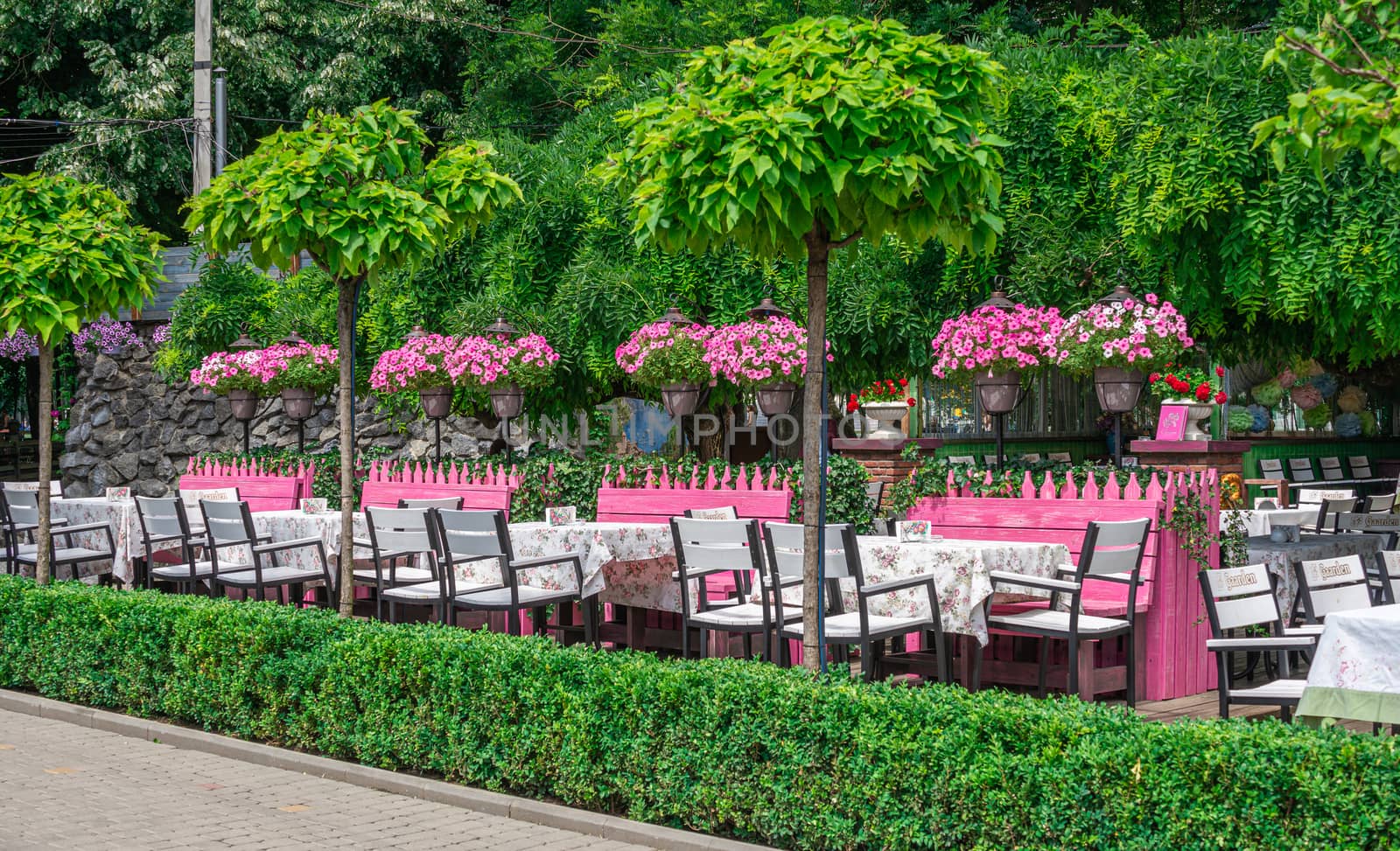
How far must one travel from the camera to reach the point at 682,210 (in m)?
5.29

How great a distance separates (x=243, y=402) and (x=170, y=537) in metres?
4.94

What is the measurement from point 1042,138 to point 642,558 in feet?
15.3

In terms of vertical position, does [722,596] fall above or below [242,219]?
below

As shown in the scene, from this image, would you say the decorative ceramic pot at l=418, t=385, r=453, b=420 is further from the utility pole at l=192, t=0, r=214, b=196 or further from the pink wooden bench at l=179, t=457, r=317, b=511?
the utility pole at l=192, t=0, r=214, b=196

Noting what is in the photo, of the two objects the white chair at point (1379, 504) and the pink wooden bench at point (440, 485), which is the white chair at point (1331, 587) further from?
the white chair at point (1379, 504)

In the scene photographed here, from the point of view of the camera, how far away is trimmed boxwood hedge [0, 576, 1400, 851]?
4219 millimetres

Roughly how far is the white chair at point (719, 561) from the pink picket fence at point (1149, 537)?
1389mm

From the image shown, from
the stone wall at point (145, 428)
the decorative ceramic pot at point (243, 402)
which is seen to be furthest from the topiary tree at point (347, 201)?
the stone wall at point (145, 428)

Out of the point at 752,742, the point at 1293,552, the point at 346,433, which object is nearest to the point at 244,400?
the point at 346,433

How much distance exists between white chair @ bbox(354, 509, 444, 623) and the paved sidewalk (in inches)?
69.1

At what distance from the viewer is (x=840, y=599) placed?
7410 mm

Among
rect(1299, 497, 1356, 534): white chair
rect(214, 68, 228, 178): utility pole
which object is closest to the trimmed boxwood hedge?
Answer: rect(1299, 497, 1356, 534): white chair

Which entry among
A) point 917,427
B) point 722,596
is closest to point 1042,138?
point 722,596

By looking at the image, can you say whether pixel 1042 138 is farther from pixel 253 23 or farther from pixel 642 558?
pixel 253 23
